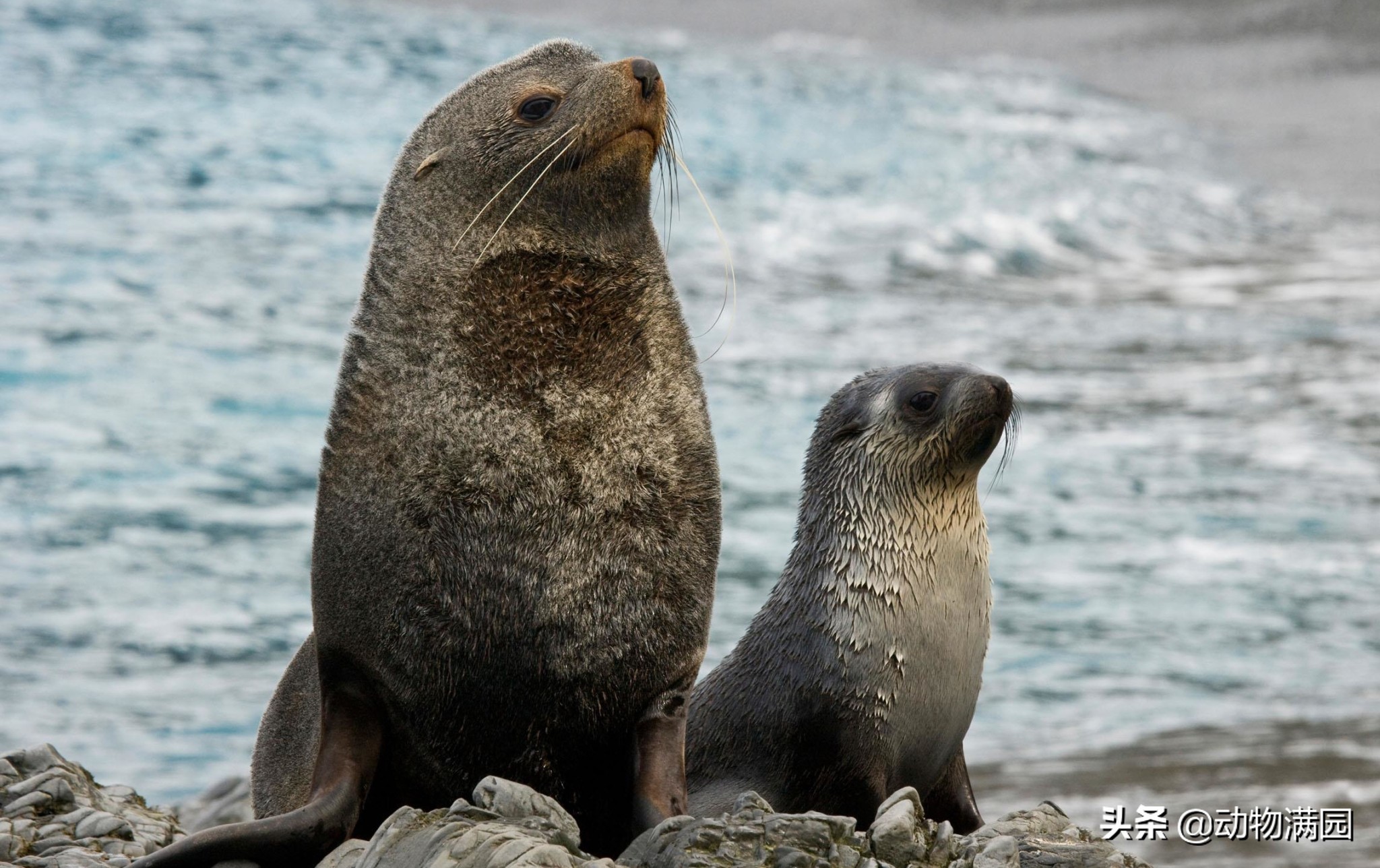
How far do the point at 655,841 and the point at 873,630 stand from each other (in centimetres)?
165

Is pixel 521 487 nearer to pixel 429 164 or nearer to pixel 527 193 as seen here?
pixel 527 193

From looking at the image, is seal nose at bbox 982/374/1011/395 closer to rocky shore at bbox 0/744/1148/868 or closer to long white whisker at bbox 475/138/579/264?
rocky shore at bbox 0/744/1148/868

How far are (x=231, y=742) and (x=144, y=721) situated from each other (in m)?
0.59

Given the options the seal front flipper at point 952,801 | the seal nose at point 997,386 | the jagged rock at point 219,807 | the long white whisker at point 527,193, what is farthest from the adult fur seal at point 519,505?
the jagged rock at point 219,807

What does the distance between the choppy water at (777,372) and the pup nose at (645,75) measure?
5.63 meters

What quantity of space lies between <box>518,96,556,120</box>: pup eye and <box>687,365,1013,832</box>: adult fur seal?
6.11ft

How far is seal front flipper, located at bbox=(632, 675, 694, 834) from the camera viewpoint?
411 cm

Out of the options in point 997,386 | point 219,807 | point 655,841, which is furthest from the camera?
point 219,807

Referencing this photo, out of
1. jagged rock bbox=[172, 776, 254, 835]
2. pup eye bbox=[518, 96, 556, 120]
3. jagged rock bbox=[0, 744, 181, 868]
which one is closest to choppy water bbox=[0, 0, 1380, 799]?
jagged rock bbox=[172, 776, 254, 835]

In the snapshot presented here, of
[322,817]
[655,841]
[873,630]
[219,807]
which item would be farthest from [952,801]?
[219,807]

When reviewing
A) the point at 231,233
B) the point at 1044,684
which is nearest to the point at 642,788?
the point at 1044,684

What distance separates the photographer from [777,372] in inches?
705

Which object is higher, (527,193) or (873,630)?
(527,193)

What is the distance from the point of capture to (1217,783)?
8.03 metres
